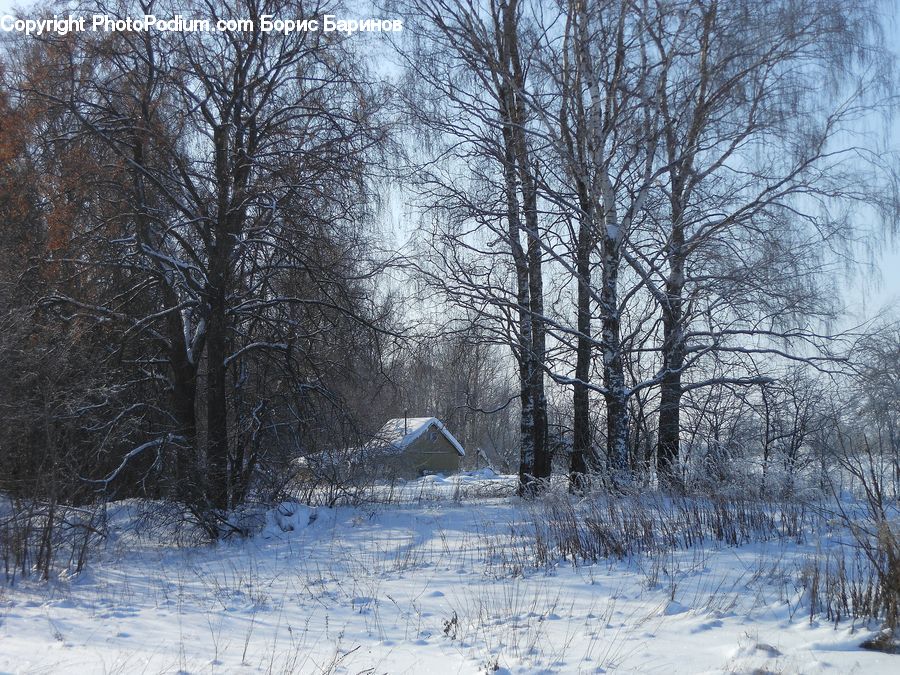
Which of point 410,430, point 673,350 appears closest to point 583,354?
point 673,350

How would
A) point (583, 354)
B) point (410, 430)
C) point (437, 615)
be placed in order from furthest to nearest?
point (410, 430)
point (583, 354)
point (437, 615)

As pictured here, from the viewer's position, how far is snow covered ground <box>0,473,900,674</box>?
4.56 meters

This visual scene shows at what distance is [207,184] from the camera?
39.5ft

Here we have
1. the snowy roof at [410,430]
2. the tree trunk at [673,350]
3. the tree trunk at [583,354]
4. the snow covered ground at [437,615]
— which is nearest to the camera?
the snow covered ground at [437,615]

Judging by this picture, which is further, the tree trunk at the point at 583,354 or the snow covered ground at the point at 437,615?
the tree trunk at the point at 583,354

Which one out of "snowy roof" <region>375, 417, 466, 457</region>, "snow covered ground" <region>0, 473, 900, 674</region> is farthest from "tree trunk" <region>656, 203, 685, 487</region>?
"snowy roof" <region>375, 417, 466, 457</region>

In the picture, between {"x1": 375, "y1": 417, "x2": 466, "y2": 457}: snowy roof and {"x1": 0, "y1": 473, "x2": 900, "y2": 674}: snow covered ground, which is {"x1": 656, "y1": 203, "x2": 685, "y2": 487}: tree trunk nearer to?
{"x1": 0, "y1": 473, "x2": 900, "y2": 674}: snow covered ground

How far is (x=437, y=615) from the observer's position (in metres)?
5.92

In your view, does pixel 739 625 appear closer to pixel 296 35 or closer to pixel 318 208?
pixel 318 208

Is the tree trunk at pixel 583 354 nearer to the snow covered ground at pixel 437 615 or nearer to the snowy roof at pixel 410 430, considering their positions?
the snowy roof at pixel 410 430

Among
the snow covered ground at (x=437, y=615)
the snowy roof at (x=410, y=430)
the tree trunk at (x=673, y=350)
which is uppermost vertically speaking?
the tree trunk at (x=673, y=350)

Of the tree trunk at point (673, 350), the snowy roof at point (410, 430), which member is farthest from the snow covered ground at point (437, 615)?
the snowy roof at point (410, 430)

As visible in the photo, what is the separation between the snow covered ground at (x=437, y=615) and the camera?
15.0 feet

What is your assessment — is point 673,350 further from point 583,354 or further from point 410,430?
point 410,430
